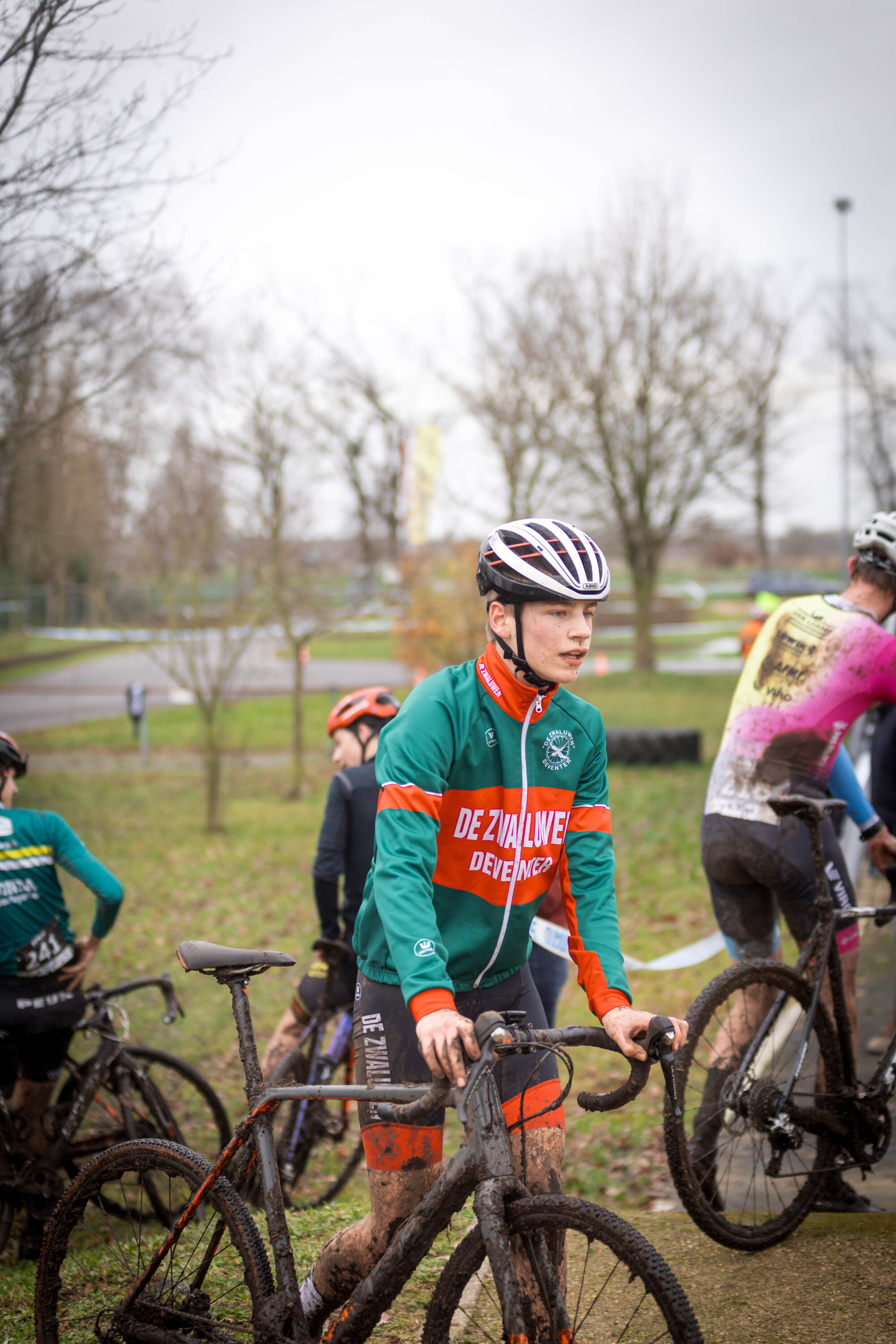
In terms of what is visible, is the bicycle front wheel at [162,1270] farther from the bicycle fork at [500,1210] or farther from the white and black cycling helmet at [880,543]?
the white and black cycling helmet at [880,543]

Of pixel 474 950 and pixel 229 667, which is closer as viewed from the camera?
pixel 474 950

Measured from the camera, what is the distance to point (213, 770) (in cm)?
1258

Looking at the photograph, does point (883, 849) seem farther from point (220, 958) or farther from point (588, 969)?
point (220, 958)

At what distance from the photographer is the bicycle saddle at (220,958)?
2.73 metres

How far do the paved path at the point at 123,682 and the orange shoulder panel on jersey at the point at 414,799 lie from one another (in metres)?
14.2

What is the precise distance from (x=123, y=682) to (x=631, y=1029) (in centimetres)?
2575

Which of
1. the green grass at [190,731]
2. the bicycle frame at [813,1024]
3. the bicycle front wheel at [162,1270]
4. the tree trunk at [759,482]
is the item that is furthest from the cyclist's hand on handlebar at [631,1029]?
the tree trunk at [759,482]

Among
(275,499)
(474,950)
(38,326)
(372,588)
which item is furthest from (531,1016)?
(372,588)

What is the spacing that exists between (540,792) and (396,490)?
2483 centimetres

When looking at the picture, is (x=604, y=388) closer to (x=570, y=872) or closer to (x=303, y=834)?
(x=303, y=834)

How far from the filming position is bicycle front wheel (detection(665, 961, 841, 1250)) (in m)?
3.49

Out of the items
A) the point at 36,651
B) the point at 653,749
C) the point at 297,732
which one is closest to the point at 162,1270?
the point at 297,732

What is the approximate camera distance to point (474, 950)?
8.39 feet

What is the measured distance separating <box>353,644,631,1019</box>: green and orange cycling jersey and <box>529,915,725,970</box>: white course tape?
13 centimetres
